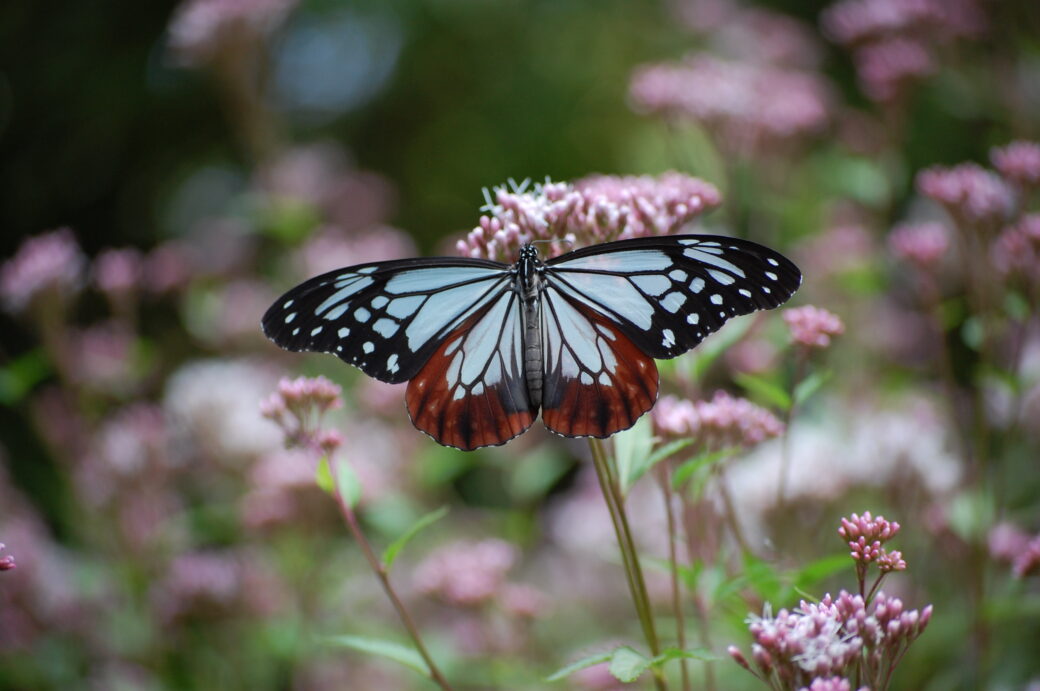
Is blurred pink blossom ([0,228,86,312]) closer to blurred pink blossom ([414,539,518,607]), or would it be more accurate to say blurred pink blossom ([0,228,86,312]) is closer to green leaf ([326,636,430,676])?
blurred pink blossom ([414,539,518,607])

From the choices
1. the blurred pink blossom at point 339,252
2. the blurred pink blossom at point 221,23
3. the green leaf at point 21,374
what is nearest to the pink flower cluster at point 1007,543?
the blurred pink blossom at point 339,252

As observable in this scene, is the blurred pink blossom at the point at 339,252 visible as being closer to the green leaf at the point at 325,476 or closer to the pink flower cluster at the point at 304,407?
the pink flower cluster at the point at 304,407

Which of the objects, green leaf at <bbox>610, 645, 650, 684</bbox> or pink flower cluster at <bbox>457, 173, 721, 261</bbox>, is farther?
pink flower cluster at <bbox>457, 173, 721, 261</bbox>

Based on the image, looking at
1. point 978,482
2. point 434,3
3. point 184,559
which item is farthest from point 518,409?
point 434,3

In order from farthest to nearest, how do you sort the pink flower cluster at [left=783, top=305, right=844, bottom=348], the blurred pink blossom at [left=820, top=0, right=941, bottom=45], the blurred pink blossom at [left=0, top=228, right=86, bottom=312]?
the blurred pink blossom at [left=820, top=0, right=941, bottom=45] < the blurred pink blossom at [left=0, top=228, right=86, bottom=312] < the pink flower cluster at [left=783, top=305, right=844, bottom=348]

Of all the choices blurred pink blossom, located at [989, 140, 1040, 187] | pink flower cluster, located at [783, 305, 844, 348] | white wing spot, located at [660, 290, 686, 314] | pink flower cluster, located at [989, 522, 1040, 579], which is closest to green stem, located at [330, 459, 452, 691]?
white wing spot, located at [660, 290, 686, 314]

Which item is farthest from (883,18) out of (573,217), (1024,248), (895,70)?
(573,217)

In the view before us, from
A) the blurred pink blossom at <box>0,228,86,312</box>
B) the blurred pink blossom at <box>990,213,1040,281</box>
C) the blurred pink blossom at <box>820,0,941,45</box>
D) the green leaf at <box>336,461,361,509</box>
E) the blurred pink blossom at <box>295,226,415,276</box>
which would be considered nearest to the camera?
the green leaf at <box>336,461,361,509</box>

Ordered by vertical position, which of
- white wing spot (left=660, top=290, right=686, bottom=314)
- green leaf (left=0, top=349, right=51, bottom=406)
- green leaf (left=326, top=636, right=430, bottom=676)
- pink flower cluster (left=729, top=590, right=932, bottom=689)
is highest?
green leaf (left=0, top=349, right=51, bottom=406)
